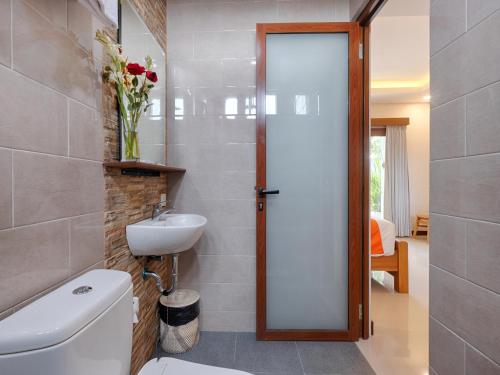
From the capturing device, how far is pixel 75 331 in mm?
549

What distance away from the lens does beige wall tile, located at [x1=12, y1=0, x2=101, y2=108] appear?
2.12 feet

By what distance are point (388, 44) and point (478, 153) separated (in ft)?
8.93

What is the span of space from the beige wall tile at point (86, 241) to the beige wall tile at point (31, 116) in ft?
0.91

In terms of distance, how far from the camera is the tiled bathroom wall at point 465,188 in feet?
2.18

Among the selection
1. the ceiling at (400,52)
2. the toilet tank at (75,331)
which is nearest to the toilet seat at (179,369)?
the toilet tank at (75,331)

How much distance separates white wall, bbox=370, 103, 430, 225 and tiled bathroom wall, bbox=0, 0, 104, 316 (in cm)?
471

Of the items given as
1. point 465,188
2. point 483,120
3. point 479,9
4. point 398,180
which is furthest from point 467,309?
point 398,180

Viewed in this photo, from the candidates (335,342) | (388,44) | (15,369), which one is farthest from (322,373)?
(388,44)

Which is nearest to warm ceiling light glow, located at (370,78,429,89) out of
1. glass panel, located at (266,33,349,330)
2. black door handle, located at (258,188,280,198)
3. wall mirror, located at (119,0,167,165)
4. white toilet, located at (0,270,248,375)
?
glass panel, located at (266,33,349,330)

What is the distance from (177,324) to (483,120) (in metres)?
1.78

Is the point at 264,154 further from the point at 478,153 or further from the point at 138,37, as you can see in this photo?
the point at 478,153

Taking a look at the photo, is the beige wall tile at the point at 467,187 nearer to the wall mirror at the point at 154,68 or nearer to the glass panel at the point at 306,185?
the glass panel at the point at 306,185

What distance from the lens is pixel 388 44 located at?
2.71m

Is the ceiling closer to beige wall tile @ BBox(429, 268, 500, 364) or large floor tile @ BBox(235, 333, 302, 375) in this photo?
beige wall tile @ BBox(429, 268, 500, 364)
